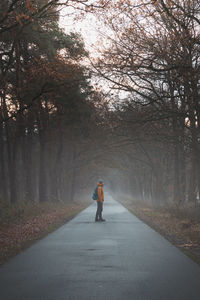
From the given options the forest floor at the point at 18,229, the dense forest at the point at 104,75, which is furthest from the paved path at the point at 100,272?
the dense forest at the point at 104,75

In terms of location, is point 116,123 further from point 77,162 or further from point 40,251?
point 77,162

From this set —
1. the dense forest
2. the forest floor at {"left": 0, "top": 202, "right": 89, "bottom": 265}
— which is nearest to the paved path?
the forest floor at {"left": 0, "top": 202, "right": 89, "bottom": 265}

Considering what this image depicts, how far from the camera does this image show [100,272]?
7.89m

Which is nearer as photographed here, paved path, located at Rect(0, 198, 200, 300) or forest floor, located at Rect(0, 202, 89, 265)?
paved path, located at Rect(0, 198, 200, 300)

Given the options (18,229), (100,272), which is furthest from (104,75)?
(100,272)

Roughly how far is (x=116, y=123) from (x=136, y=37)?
6551 mm

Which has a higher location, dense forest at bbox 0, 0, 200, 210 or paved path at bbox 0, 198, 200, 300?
dense forest at bbox 0, 0, 200, 210

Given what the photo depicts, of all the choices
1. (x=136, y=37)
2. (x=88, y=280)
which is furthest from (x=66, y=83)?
(x=88, y=280)

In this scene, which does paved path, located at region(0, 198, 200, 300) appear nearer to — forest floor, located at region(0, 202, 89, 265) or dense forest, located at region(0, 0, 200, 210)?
forest floor, located at region(0, 202, 89, 265)

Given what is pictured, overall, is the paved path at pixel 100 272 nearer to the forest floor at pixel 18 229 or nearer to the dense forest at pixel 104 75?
the forest floor at pixel 18 229

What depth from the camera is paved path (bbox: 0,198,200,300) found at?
20.6ft

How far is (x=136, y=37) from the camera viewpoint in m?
15.3

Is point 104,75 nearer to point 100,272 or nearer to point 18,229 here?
point 18,229

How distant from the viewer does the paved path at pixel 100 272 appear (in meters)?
6.28
